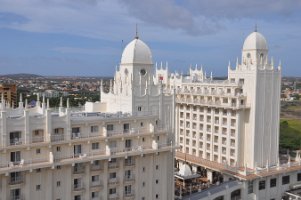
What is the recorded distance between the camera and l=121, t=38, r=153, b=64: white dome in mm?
51906

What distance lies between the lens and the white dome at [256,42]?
223 ft

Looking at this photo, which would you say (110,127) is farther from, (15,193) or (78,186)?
(15,193)

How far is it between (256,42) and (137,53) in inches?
1023

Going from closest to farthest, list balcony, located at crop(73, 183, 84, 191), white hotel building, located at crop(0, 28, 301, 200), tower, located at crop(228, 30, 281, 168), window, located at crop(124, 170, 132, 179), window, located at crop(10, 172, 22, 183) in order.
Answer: window, located at crop(10, 172, 22, 183) → white hotel building, located at crop(0, 28, 301, 200) → balcony, located at crop(73, 183, 84, 191) → window, located at crop(124, 170, 132, 179) → tower, located at crop(228, 30, 281, 168)

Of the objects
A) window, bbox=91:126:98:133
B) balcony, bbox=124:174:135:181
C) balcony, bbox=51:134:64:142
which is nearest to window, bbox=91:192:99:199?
balcony, bbox=124:174:135:181

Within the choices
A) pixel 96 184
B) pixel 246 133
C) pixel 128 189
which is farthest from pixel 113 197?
pixel 246 133

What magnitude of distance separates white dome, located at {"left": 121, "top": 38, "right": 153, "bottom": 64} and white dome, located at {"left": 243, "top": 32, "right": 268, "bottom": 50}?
23.4 meters

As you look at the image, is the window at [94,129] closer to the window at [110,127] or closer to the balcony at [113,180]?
the window at [110,127]

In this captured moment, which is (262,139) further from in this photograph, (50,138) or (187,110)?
(50,138)

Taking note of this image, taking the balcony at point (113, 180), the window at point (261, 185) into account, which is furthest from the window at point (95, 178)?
the window at point (261, 185)

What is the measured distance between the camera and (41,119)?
40219 mm

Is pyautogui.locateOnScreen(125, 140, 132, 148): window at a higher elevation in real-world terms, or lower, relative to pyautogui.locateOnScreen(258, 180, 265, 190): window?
higher

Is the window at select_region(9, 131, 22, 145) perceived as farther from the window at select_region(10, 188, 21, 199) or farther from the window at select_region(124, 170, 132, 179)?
the window at select_region(124, 170, 132, 179)

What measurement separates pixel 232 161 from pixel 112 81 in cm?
2721
